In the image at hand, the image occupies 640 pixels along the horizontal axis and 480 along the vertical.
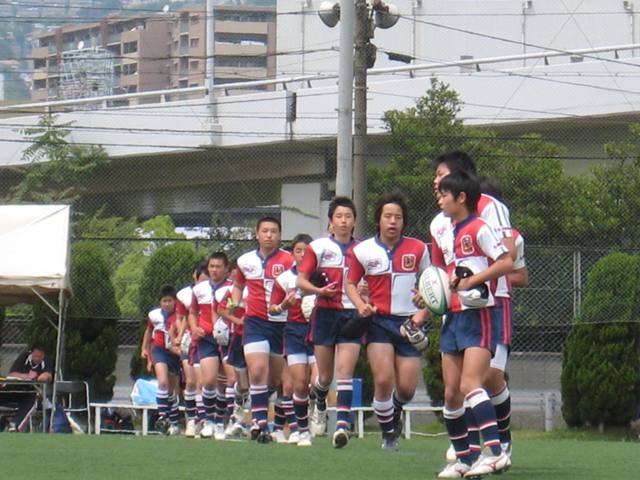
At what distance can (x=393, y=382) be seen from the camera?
11562 mm

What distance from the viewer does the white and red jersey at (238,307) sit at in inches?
574

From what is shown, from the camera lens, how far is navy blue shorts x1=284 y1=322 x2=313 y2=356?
13.9 m

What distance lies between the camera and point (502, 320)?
9.24 m

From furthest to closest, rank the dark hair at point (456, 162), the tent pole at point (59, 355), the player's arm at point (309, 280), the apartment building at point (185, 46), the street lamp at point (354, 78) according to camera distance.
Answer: the apartment building at point (185, 46) → the street lamp at point (354, 78) → the tent pole at point (59, 355) → the player's arm at point (309, 280) → the dark hair at point (456, 162)

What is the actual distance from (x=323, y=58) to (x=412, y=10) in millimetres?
4752


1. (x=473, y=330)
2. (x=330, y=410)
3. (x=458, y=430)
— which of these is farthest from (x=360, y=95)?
(x=473, y=330)

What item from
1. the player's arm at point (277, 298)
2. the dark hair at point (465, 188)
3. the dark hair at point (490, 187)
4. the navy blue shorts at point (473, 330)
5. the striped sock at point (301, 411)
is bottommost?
the striped sock at point (301, 411)

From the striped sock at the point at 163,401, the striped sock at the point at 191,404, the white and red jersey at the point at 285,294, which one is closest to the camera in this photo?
the white and red jersey at the point at 285,294

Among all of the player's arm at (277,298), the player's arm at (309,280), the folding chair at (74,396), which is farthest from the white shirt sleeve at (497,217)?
the folding chair at (74,396)

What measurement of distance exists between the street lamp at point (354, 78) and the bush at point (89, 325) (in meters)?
4.30

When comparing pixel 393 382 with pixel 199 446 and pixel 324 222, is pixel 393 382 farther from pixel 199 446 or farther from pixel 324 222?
pixel 324 222

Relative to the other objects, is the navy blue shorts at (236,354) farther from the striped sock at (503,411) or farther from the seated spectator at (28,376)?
the striped sock at (503,411)

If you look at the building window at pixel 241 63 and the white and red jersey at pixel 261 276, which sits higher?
the building window at pixel 241 63

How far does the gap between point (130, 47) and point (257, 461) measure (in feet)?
463
